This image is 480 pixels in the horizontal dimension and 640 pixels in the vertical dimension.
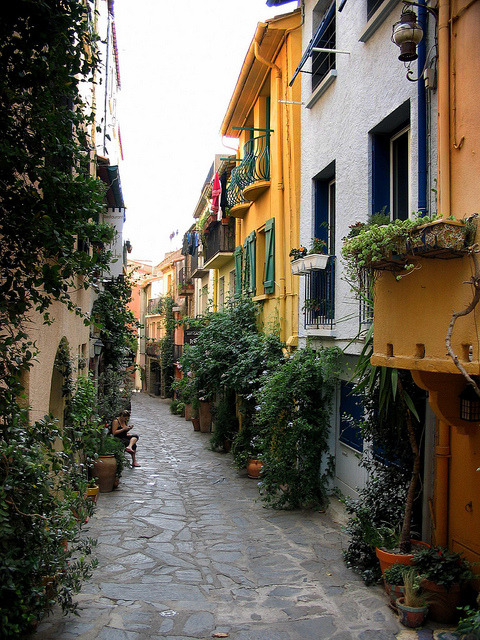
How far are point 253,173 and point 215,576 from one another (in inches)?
373

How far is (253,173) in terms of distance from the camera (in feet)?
45.3

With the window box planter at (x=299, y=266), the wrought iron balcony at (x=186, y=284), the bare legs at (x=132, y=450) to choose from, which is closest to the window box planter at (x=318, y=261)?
the window box planter at (x=299, y=266)

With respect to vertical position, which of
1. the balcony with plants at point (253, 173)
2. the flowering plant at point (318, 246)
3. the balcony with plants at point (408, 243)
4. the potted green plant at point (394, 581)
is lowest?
the potted green plant at point (394, 581)

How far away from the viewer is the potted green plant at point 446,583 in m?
5.24

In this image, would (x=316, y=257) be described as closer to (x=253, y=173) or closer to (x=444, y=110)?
(x=444, y=110)

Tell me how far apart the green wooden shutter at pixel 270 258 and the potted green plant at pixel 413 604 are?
322 inches

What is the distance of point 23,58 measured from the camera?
4066mm

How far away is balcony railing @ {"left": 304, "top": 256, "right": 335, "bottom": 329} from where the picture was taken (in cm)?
954

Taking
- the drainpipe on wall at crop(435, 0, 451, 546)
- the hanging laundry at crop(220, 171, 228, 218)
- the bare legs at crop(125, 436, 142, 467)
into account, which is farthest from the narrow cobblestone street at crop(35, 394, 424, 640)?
the hanging laundry at crop(220, 171, 228, 218)

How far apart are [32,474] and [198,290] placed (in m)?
26.8

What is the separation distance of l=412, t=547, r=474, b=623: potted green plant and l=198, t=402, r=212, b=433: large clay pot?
1609cm

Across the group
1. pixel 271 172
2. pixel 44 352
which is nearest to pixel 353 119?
pixel 271 172

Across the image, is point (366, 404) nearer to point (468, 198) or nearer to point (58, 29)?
point (468, 198)

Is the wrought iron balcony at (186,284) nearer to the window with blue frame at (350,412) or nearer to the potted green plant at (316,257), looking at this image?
the potted green plant at (316,257)
